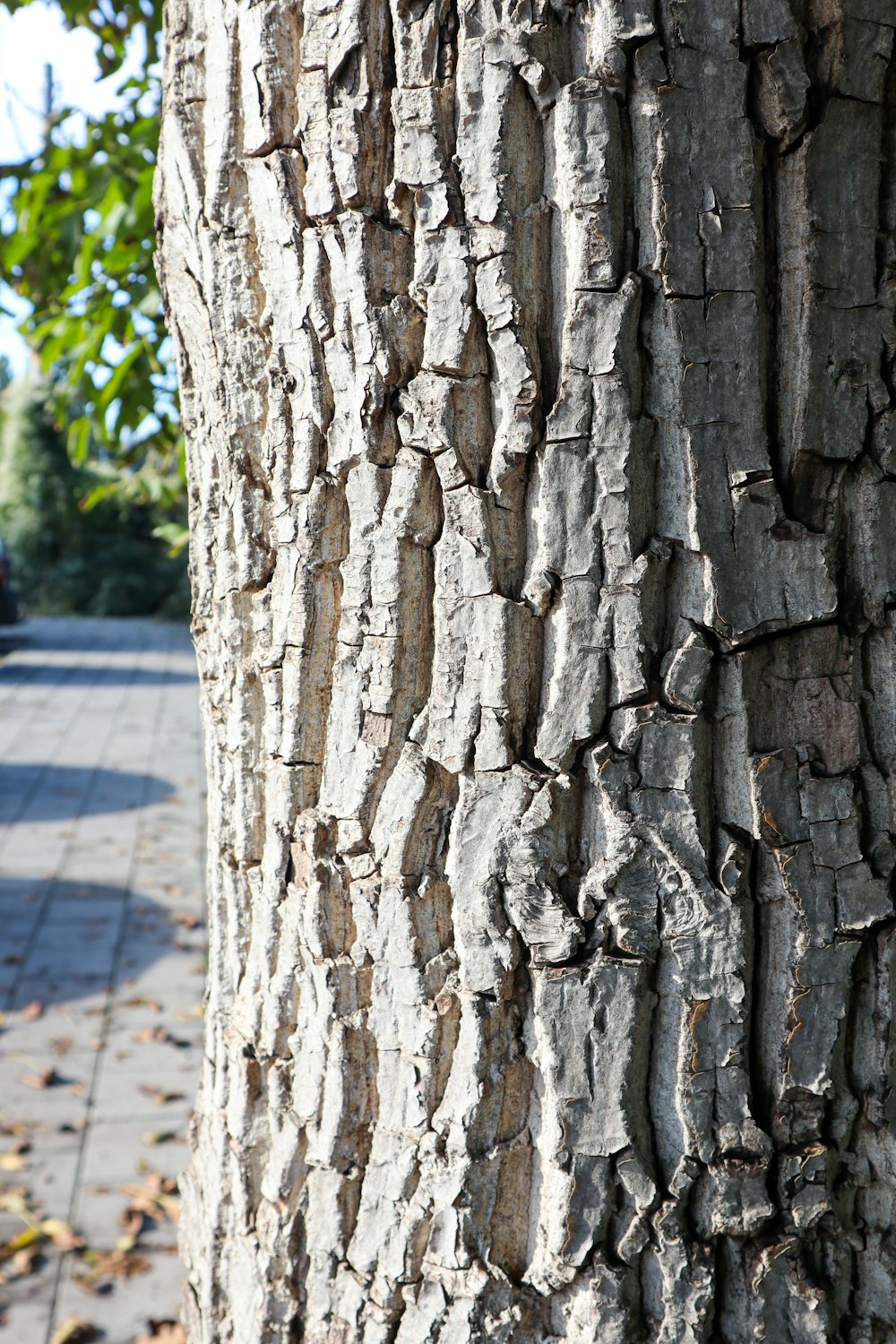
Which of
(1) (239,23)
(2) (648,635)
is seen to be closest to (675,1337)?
(2) (648,635)

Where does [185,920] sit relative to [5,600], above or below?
below

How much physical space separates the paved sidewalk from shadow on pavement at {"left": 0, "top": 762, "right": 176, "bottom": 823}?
0.02 m

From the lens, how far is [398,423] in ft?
4.15

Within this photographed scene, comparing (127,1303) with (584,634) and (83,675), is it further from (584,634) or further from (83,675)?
(83,675)

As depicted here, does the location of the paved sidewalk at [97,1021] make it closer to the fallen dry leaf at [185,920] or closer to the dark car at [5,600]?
the fallen dry leaf at [185,920]

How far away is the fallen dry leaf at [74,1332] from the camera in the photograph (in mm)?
2678

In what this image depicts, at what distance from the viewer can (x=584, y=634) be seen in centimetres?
122

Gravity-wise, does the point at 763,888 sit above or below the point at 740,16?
below

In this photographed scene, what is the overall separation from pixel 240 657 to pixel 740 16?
38.6 inches

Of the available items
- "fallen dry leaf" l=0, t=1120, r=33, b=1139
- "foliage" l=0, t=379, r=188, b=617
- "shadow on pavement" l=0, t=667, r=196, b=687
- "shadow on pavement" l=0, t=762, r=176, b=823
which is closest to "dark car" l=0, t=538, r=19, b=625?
"shadow on pavement" l=0, t=667, r=196, b=687

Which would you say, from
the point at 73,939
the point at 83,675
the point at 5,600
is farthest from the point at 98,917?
the point at 5,600

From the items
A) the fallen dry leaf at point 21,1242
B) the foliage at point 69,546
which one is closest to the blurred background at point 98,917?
the fallen dry leaf at point 21,1242

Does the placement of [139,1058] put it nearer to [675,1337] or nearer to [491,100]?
[675,1337]

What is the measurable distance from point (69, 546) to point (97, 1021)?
2139cm
